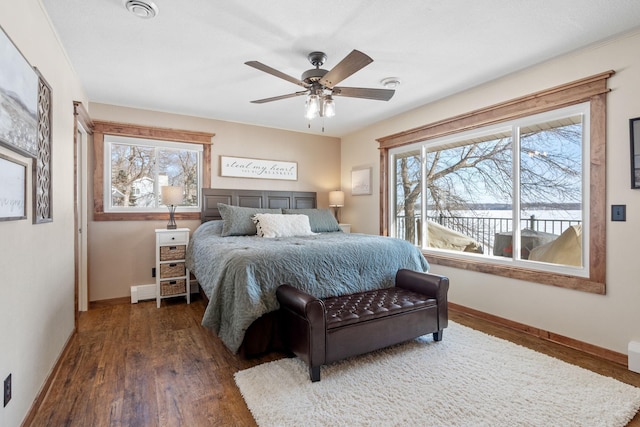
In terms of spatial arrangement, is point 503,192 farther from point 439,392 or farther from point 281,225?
point 281,225

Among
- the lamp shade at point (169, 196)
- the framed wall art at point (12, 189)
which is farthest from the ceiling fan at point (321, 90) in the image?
the lamp shade at point (169, 196)

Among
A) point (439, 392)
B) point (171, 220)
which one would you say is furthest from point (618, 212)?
point (171, 220)

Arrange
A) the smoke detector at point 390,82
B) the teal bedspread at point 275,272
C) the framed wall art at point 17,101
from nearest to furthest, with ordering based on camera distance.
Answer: the framed wall art at point 17,101 → the teal bedspread at point 275,272 → the smoke detector at point 390,82

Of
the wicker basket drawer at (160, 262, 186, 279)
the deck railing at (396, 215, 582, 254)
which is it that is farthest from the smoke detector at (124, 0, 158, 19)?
the deck railing at (396, 215, 582, 254)

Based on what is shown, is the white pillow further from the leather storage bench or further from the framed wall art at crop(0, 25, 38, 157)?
the framed wall art at crop(0, 25, 38, 157)

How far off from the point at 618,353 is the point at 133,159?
17.0 feet

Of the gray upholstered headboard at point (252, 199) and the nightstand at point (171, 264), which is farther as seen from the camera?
the gray upholstered headboard at point (252, 199)

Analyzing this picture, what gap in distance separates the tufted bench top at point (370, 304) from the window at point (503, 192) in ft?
4.11

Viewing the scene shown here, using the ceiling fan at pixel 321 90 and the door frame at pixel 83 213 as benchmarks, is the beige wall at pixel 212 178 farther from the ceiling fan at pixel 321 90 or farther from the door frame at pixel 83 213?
the ceiling fan at pixel 321 90

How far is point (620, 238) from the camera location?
235 centimetres

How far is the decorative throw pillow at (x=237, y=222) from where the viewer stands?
370cm

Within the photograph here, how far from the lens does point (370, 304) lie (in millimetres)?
2385

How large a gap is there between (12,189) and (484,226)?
392cm

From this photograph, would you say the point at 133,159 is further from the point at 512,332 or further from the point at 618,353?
the point at 618,353
